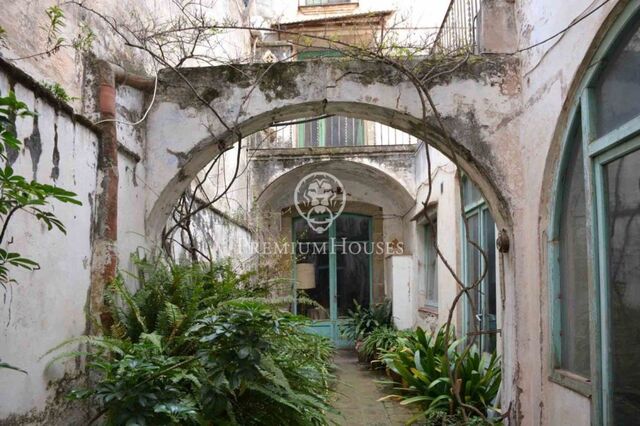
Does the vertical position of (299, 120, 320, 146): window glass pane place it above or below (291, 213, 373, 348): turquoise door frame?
above

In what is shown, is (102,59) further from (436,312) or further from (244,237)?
(436,312)

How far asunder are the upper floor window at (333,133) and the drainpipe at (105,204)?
22.0 feet

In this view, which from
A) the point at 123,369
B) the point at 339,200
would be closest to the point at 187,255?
the point at 123,369

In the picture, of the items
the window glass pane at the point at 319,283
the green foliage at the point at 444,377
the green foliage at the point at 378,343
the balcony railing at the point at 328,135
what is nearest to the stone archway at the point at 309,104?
the green foliage at the point at 444,377

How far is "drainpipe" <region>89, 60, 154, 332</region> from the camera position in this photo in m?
3.26

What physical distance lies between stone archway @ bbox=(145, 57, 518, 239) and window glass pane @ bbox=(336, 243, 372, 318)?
7.44 metres

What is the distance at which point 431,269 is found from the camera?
28.1ft

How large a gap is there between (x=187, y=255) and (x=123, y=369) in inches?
103

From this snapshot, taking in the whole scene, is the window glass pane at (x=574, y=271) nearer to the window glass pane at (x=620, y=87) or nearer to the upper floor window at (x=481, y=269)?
the window glass pane at (x=620, y=87)

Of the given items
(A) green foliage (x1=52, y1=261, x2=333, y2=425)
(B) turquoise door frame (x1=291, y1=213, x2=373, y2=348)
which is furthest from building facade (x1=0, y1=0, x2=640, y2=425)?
(B) turquoise door frame (x1=291, y1=213, x2=373, y2=348)

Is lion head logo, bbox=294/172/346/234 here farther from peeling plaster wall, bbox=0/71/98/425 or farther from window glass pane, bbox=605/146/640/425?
window glass pane, bbox=605/146/640/425

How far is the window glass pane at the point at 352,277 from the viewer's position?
11344 millimetres

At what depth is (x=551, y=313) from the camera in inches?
138

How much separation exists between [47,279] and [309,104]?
7.26 feet
